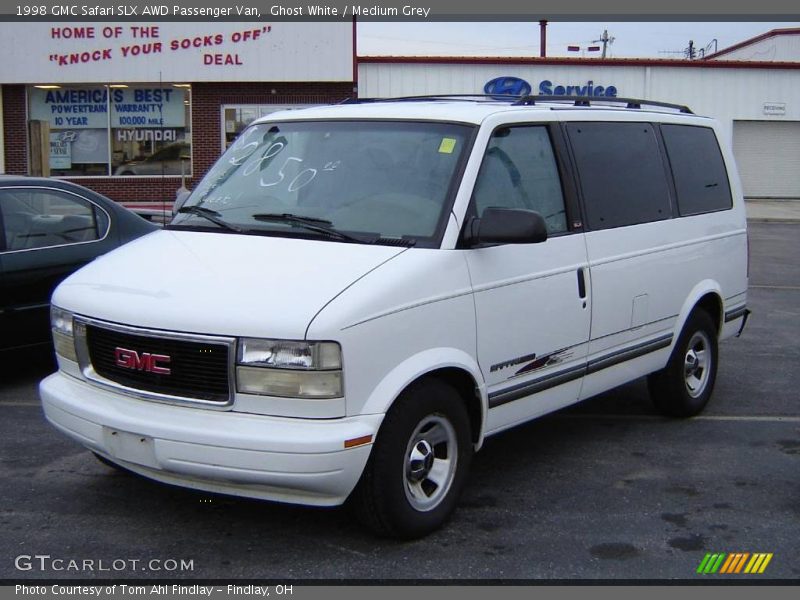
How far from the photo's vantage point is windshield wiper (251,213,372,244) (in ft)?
14.9

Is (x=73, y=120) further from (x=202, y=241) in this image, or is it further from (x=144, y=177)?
(x=202, y=241)

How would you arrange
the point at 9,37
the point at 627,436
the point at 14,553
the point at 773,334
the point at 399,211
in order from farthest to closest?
the point at 9,37
the point at 773,334
the point at 627,436
the point at 399,211
the point at 14,553

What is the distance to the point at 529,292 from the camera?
Result: 4.88 meters

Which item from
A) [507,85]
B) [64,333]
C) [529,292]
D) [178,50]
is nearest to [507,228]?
[529,292]

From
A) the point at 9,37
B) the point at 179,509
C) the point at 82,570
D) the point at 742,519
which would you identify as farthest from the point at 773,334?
the point at 9,37

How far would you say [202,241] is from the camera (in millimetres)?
4758

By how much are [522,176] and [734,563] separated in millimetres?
2127

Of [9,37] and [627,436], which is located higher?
[9,37]

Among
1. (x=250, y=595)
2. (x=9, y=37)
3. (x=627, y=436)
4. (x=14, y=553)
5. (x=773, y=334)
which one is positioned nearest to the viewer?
(x=250, y=595)

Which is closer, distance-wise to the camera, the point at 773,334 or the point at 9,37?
the point at 773,334

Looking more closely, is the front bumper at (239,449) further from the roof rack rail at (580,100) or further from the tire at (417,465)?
the roof rack rail at (580,100)

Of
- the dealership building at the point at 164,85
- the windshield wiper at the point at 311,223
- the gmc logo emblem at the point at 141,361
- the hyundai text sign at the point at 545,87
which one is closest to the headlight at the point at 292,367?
the gmc logo emblem at the point at 141,361

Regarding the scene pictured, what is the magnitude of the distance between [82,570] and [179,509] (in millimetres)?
736

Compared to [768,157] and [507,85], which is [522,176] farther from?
[768,157]
